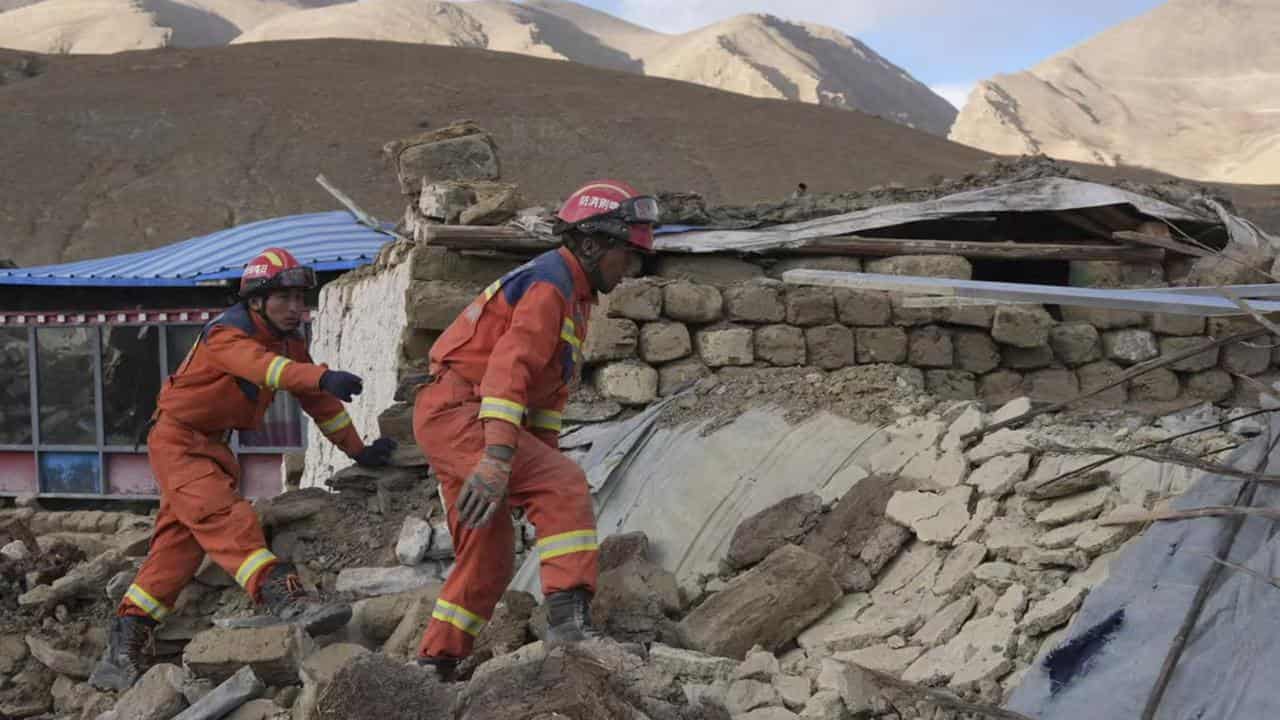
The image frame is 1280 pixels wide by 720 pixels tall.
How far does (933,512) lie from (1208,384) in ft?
9.19

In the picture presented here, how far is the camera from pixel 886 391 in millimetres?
5348

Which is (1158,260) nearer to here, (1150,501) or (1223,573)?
(1150,501)

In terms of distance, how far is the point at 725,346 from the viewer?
222 inches

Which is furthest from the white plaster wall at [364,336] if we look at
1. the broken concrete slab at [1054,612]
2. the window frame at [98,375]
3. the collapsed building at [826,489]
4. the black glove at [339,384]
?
the window frame at [98,375]

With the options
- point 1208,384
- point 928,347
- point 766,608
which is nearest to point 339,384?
point 766,608

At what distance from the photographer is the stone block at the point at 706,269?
5.91 meters

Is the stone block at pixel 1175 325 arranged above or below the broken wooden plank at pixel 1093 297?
below

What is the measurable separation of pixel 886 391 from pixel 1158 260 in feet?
6.74

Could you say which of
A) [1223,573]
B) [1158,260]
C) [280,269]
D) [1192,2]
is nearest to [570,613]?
[1223,573]

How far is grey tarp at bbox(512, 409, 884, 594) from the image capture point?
4.70 m

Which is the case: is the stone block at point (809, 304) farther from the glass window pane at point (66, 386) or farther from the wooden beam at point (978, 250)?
the glass window pane at point (66, 386)

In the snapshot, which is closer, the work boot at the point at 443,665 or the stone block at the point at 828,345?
the work boot at the point at 443,665

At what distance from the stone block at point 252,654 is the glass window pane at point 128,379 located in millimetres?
8886

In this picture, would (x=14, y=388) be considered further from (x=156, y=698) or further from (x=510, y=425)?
(x=510, y=425)
